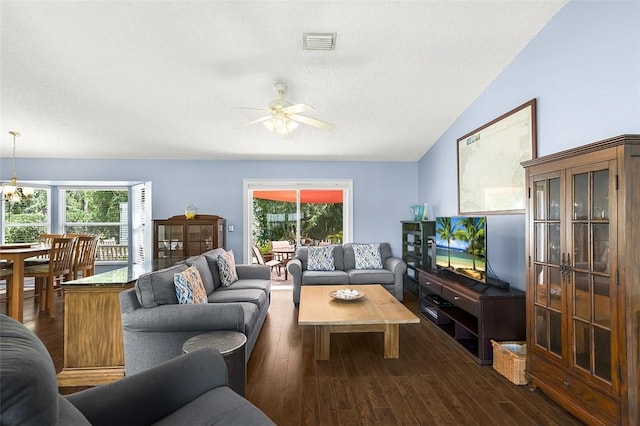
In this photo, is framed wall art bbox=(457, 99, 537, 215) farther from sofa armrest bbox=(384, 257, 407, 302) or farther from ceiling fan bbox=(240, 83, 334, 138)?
ceiling fan bbox=(240, 83, 334, 138)

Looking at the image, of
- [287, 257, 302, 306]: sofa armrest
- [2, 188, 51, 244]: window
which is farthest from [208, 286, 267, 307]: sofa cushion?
[2, 188, 51, 244]: window

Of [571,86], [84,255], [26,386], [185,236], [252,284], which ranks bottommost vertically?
[252,284]

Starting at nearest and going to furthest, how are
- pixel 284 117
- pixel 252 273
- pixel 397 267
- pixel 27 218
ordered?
pixel 284 117 < pixel 252 273 < pixel 397 267 < pixel 27 218

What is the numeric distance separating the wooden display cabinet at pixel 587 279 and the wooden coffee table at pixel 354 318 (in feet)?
3.12

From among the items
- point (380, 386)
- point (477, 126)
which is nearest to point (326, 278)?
point (380, 386)

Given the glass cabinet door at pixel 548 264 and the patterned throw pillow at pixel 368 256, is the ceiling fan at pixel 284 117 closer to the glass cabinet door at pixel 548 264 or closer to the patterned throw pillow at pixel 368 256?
the glass cabinet door at pixel 548 264

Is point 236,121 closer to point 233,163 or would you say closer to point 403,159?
point 233,163

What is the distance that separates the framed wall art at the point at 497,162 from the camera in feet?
10.4

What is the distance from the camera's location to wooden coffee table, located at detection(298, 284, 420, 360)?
2695 mm

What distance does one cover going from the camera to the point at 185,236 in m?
5.25

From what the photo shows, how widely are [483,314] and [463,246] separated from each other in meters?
0.92

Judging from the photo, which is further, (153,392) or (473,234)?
(473,234)

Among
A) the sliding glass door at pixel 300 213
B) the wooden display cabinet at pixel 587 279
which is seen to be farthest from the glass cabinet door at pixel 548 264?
the sliding glass door at pixel 300 213

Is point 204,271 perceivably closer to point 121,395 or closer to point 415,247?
point 121,395
